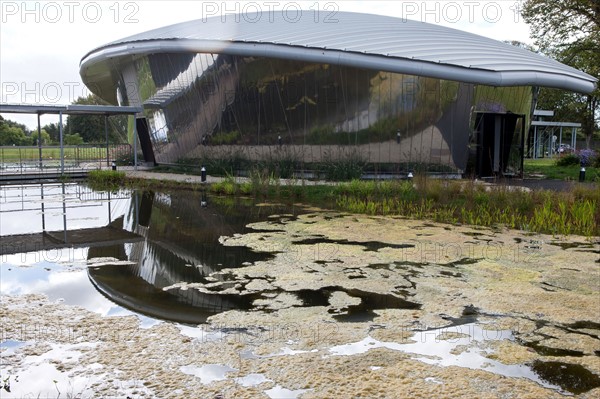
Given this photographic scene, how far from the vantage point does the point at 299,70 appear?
1848cm

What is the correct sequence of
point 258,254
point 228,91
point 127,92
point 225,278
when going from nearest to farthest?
point 225,278
point 258,254
point 228,91
point 127,92

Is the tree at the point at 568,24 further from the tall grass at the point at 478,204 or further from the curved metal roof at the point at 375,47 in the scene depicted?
the tall grass at the point at 478,204

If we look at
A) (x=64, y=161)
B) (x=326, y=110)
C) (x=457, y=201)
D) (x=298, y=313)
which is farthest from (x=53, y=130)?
(x=298, y=313)

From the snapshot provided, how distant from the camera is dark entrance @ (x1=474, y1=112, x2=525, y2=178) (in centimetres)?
1833

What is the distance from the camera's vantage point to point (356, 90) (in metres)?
18.0

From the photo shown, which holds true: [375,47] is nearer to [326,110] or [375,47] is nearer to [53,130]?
[326,110]

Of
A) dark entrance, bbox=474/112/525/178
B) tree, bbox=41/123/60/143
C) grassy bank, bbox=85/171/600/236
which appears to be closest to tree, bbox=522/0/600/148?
dark entrance, bbox=474/112/525/178

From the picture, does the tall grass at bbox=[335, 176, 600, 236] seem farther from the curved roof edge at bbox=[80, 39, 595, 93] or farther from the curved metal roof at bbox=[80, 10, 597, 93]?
the curved metal roof at bbox=[80, 10, 597, 93]

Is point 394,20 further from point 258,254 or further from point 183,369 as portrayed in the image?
point 183,369

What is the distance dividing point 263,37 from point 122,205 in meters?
8.26

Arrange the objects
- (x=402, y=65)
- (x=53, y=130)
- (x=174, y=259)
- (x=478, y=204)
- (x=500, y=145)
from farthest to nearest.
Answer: (x=53, y=130) < (x=500, y=145) < (x=402, y=65) < (x=478, y=204) < (x=174, y=259)

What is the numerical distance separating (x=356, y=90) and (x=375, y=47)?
148cm

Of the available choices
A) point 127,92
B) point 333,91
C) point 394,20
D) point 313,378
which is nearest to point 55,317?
point 313,378

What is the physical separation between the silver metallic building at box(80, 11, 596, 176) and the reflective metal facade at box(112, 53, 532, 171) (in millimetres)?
34
